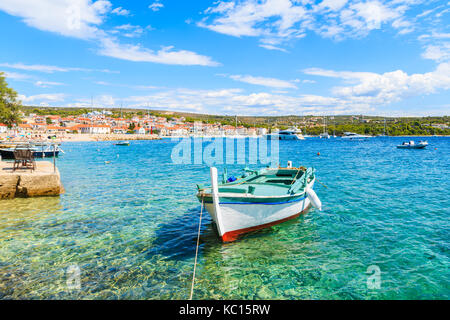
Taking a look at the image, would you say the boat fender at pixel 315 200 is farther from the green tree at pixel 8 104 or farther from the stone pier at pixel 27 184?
the green tree at pixel 8 104

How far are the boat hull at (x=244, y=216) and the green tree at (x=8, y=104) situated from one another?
2117 inches

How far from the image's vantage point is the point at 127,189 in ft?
59.6

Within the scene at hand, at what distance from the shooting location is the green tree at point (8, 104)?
4638 cm

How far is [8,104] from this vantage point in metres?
47.7

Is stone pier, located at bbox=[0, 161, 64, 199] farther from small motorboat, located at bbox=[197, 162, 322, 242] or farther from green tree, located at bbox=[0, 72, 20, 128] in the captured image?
green tree, located at bbox=[0, 72, 20, 128]

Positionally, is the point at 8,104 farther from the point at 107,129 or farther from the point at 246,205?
the point at 107,129

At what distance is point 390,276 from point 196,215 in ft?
25.7

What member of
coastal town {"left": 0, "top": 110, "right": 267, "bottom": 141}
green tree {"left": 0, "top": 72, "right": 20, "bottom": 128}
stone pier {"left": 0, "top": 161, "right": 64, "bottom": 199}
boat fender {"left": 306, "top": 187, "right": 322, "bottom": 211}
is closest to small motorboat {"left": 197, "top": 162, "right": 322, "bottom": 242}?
boat fender {"left": 306, "top": 187, "right": 322, "bottom": 211}

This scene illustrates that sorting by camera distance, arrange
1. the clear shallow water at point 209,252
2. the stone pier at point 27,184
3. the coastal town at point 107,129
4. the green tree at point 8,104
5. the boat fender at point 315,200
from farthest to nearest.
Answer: the coastal town at point 107,129, the green tree at point 8,104, the stone pier at point 27,184, the boat fender at point 315,200, the clear shallow water at point 209,252

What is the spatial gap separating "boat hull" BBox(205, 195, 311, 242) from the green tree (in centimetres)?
5377

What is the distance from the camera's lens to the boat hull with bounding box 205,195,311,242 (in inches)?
347

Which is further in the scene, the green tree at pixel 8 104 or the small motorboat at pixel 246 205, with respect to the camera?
the green tree at pixel 8 104

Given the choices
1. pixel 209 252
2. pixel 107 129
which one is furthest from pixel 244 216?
pixel 107 129

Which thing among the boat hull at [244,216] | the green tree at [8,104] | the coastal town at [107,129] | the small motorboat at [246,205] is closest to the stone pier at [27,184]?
the small motorboat at [246,205]
